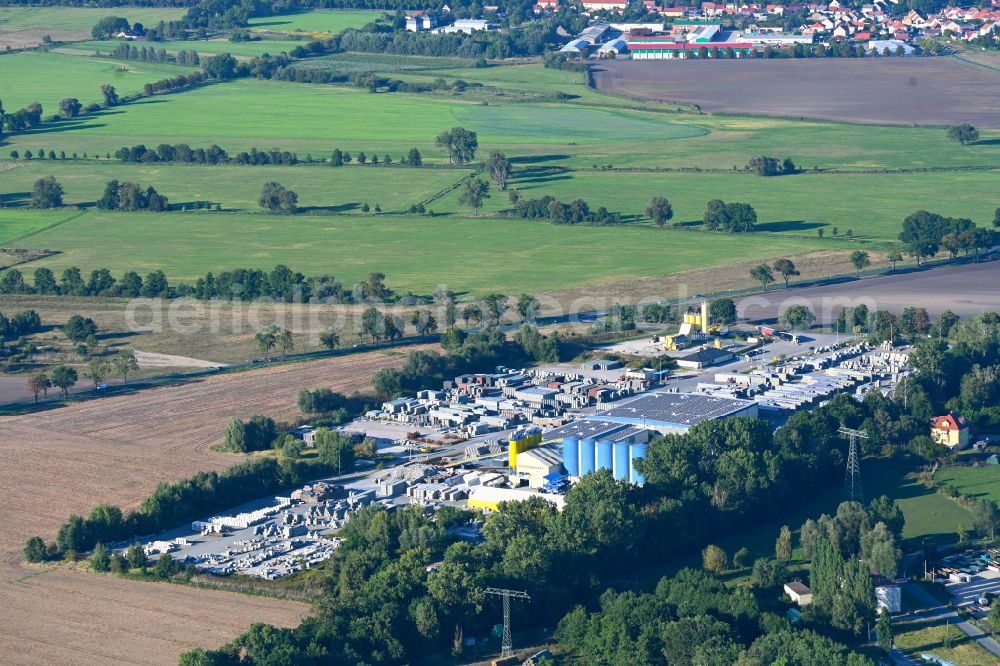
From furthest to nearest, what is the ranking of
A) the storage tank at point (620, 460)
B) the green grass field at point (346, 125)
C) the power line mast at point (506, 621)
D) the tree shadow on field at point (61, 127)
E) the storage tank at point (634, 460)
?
the tree shadow on field at point (61, 127) < the green grass field at point (346, 125) < the storage tank at point (620, 460) < the storage tank at point (634, 460) < the power line mast at point (506, 621)

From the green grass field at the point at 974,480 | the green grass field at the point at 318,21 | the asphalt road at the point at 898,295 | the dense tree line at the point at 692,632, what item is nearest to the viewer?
the dense tree line at the point at 692,632

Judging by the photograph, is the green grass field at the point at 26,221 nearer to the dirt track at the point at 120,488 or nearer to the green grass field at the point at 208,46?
the dirt track at the point at 120,488

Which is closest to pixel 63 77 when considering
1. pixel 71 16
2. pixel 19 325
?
pixel 71 16

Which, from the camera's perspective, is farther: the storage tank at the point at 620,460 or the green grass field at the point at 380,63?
the green grass field at the point at 380,63

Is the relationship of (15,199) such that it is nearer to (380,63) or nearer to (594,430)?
(380,63)

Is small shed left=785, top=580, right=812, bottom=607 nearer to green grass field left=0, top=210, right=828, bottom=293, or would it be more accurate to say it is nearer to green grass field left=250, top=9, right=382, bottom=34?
green grass field left=0, top=210, right=828, bottom=293

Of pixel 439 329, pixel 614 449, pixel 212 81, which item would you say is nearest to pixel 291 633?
pixel 614 449

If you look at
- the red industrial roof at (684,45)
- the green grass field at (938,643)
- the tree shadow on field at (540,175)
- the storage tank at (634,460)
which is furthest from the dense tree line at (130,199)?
the red industrial roof at (684,45)
